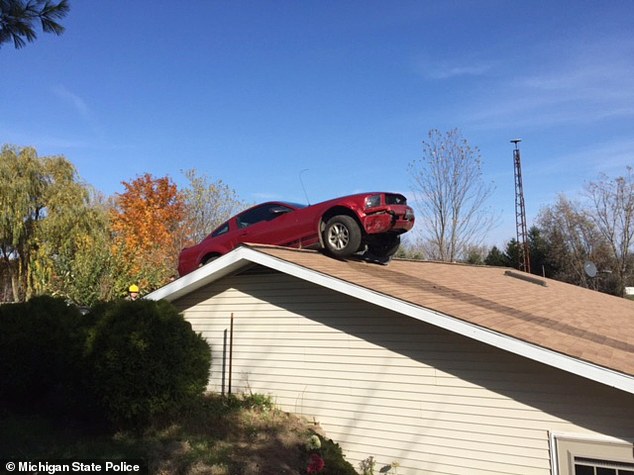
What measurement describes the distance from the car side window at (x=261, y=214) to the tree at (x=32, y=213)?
60.2ft

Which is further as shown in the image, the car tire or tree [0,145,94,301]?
tree [0,145,94,301]

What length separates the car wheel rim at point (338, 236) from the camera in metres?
8.85

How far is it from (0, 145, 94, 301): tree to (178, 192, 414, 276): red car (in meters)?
18.2

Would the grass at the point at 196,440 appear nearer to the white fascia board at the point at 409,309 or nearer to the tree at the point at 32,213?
the white fascia board at the point at 409,309

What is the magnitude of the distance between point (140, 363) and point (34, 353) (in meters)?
3.06

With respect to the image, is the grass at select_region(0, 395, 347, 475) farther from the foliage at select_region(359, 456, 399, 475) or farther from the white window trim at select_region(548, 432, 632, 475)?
the white window trim at select_region(548, 432, 632, 475)

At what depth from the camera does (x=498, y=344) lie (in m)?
5.78

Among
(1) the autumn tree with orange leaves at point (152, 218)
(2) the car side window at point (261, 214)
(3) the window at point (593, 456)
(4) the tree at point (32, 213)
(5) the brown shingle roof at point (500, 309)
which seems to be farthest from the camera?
(1) the autumn tree with orange leaves at point (152, 218)

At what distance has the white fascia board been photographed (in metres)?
5.08

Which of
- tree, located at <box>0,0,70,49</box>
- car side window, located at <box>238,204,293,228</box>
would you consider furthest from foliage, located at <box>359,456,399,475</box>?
tree, located at <box>0,0,70,49</box>

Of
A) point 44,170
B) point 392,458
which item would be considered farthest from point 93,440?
point 44,170

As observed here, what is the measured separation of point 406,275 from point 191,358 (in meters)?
4.12

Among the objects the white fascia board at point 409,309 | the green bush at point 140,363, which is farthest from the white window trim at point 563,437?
the green bush at point 140,363

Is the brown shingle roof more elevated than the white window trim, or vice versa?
the brown shingle roof
